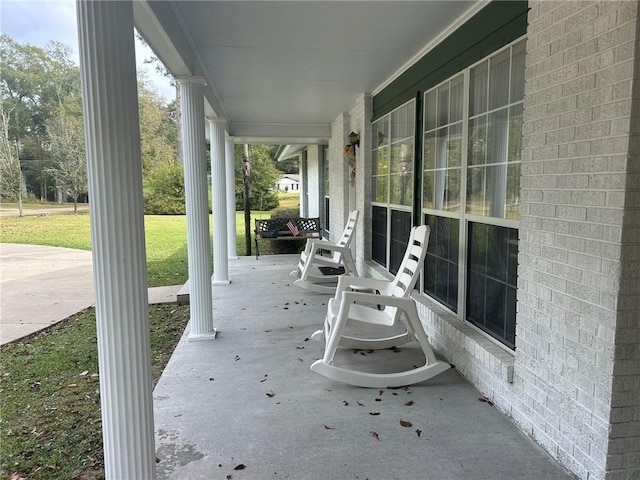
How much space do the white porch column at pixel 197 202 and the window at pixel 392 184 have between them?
216 centimetres

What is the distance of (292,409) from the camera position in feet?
9.16

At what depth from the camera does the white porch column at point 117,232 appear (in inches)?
60.6

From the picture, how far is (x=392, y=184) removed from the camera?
5.56m

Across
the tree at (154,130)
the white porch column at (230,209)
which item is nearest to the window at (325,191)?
the white porch column at (230,209)

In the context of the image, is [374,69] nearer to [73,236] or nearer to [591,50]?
[591,50]

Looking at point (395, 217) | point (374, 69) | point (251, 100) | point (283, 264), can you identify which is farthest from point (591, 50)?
point (283, 264)

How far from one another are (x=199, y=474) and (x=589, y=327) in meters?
1.92

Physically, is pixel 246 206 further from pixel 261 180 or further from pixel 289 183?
pixel 289 183

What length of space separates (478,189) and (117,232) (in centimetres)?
254

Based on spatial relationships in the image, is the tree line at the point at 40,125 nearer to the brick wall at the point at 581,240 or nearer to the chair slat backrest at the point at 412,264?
the chair slat backrest at the point at 412,264

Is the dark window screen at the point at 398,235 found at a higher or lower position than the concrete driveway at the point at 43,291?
higher

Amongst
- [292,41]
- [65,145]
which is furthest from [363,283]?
[65,145]

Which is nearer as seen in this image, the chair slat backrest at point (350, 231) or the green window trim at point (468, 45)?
the green window trim at point (468, 45)

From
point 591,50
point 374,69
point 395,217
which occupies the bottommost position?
point 395,217
